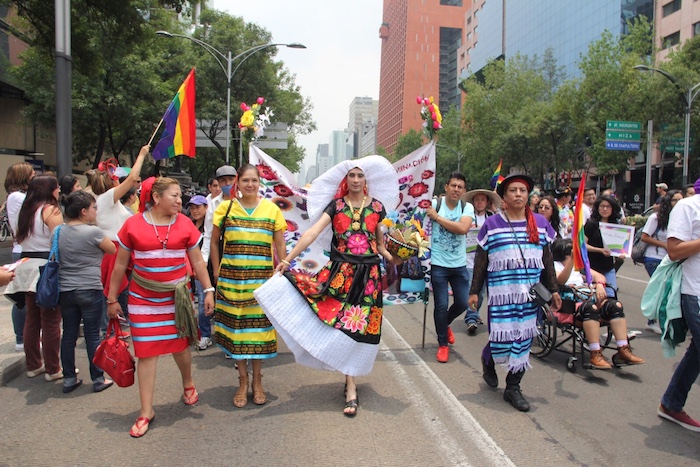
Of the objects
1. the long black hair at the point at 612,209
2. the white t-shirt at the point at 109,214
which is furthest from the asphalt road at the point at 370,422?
the long black hair at the point at 612,209

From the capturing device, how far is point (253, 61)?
95.7ft

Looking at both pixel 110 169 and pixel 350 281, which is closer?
pixel 350 281

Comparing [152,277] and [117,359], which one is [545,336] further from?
[117,359]

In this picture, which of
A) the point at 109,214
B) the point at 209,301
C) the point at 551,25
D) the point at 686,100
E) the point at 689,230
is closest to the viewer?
the point at 689,230

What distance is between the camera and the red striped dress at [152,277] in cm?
387

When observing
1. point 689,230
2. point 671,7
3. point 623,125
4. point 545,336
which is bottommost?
point 545,336

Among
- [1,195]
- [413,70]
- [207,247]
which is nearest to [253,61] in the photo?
[1,195]

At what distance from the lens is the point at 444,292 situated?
5684mm

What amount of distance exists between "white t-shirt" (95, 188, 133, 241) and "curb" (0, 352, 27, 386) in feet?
4.67

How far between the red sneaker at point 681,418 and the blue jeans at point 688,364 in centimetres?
3

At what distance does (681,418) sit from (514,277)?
155 centimetres

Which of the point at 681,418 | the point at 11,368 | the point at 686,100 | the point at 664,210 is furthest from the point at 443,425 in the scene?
the point at 686,100

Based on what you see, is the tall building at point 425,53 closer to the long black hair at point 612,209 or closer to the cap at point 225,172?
the long black hair at point 612,209

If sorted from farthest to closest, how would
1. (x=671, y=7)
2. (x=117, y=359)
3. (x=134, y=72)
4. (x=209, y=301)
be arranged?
(x=671, y=7) < (x=134, y=72) < (x=209, y=301) < (x=117, y=359)
